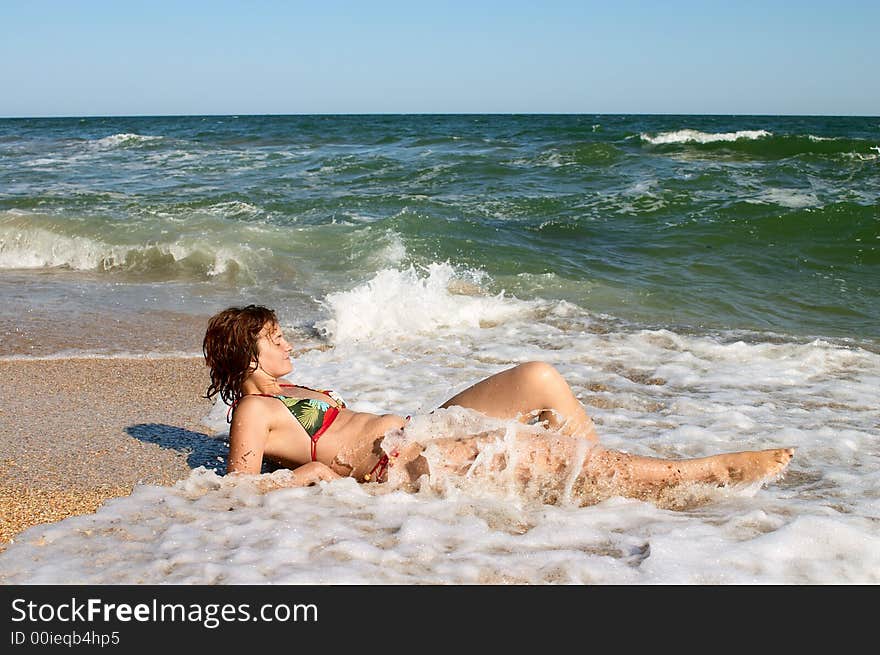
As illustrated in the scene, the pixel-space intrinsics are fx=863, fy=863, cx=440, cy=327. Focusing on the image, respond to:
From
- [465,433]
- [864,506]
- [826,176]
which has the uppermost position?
[826,176]

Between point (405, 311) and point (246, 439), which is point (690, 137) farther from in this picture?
point (246, 439)

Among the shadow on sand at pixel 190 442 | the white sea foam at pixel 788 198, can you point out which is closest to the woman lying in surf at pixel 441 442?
the shadow on sand at pixel 190 442

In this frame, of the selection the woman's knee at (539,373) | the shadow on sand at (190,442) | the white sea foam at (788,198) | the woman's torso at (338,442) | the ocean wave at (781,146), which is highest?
the ocean wave at (781,146)

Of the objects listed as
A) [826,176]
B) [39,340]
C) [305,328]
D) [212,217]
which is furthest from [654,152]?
[39,340]

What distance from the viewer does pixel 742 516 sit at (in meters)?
3.49

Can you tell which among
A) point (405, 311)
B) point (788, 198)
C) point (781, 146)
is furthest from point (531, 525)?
point (781, 146)

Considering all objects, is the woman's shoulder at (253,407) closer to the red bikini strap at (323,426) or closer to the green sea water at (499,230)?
the red bikini strap at (323,426)

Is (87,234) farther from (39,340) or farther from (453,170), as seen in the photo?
(453,170)

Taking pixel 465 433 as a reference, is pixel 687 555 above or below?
below

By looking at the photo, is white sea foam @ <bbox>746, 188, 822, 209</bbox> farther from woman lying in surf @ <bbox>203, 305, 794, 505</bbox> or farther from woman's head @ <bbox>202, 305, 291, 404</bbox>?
woman's head @ <bbox>202, 305, 291, 404</bbox>

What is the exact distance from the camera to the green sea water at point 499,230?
900 cm

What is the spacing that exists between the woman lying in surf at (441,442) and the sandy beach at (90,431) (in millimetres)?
619

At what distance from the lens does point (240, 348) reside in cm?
382

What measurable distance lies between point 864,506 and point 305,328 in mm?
4886
